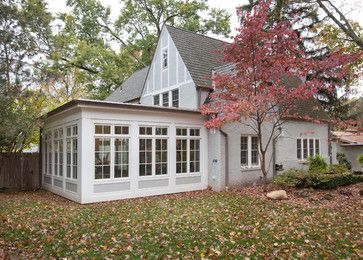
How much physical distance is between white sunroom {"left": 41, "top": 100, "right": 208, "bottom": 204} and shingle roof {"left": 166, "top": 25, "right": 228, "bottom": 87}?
3.07 metres

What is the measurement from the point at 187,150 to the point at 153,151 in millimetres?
1826

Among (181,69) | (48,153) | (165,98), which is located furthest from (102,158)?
(165,98)

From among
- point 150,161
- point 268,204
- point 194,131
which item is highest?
point 194,131

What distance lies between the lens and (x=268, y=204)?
11.0 m

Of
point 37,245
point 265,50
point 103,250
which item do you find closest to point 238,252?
point 103,250

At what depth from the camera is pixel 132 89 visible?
23641mm

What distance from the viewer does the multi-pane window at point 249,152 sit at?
15738 millimetres

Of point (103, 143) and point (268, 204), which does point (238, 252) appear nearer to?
point (268, 204)

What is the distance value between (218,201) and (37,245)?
6748mm

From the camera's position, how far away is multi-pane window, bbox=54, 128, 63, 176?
13965mm

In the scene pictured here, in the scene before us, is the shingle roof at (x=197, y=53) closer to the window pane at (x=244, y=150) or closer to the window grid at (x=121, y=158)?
the window pane at (x=244, y=150)

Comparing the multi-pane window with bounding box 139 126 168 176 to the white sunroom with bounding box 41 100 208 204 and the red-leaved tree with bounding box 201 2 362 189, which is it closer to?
the white sunroom with bounding box 41 100 208 204

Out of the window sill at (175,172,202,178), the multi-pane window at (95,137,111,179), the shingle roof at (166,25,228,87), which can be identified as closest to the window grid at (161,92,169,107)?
the shingle roof at (166,25,228,87)

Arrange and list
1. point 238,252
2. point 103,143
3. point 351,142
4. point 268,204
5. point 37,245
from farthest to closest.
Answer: point 351,142
point 103,143
point 268,204
point 37,245
point 238,252
